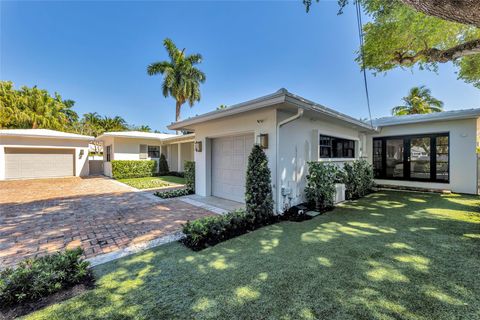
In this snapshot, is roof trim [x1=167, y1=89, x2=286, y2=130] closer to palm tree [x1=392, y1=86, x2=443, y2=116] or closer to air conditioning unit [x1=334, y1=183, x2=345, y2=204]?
air conditioning unit [x1=334, y1=183, x2=345, y2=204]

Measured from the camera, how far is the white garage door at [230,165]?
691cm

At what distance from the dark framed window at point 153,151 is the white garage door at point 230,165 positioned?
1166 centimetres

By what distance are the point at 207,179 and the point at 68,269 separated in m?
5.45

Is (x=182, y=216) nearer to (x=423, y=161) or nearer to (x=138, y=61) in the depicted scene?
(x=423, y=161)

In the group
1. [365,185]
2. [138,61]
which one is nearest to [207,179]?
[365,185]

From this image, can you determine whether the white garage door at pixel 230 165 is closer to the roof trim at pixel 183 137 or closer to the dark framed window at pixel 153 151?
the roof trim at pixel 183 137

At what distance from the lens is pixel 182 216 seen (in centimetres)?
579

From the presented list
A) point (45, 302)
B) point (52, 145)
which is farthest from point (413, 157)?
point (52, 145)

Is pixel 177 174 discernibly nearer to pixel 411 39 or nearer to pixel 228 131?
pixel 228 131

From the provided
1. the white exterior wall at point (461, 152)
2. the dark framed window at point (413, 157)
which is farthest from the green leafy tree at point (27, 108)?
the white exterior wall at point (461, 152)

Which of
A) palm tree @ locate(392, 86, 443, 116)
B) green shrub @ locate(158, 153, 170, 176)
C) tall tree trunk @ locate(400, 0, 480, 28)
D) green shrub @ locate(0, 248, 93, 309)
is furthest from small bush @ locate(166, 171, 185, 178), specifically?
palm tree @ locate(392, 86, 443, 116)

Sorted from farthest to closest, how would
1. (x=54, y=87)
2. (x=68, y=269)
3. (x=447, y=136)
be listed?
(x=54, y=87) → (x=447, y=136) → (x=68, y=269)

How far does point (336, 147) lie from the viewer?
26.8 feet

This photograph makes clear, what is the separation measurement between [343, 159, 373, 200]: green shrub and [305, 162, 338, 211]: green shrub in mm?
1698
